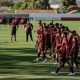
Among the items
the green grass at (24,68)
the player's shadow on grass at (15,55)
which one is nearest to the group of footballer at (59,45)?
the green grass at (24,68)

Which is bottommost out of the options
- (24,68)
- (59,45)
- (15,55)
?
(15,55)

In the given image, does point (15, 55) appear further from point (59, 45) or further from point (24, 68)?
point (59, 45)

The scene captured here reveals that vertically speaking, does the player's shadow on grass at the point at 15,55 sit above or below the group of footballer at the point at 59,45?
below

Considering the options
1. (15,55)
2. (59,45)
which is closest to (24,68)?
(59,45)

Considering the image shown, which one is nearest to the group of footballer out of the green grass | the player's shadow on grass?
the green grass

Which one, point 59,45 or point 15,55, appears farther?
point 15,55

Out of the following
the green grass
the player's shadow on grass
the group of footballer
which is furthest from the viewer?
the player's shadow on grass

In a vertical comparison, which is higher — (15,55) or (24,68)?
(24,68)

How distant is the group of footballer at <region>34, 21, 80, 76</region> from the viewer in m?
18.3

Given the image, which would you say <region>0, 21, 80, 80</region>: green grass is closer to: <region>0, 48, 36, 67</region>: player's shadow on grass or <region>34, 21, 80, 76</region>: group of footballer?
<region>0, 48, 36, 67</region>: player's shadow on grass

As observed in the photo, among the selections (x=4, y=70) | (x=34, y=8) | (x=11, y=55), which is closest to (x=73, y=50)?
(x=4, y=70)

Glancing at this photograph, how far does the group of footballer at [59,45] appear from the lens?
1834 centimetres

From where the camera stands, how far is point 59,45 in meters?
20.4

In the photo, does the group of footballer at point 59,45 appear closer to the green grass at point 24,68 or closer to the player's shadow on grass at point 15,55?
the green grass at point 24,68
